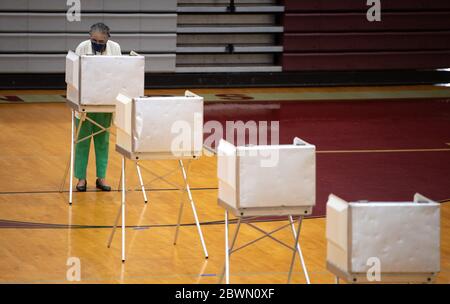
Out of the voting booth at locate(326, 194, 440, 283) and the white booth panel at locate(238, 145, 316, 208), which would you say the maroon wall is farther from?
the voting booth at locate(326, 194, 440, 283)

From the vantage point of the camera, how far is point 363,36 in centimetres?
1625

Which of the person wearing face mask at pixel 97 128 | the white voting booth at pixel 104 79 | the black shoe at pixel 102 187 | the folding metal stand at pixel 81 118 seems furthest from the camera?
the black shoe at pixel 102 187

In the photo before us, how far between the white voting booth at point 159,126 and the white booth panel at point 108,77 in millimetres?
1011

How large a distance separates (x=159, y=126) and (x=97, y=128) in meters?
2.07

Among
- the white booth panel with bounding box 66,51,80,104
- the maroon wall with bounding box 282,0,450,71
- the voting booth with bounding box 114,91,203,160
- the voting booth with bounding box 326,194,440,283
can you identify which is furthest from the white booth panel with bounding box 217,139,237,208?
the maroon wall with bounding box 282,0,450,71

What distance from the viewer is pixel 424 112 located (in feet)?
46.0

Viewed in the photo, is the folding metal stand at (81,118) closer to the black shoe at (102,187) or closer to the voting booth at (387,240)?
the black shoe at (102,187)

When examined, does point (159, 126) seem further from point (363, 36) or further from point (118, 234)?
point (363, 36)

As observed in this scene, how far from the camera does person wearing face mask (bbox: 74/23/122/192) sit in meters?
8.87

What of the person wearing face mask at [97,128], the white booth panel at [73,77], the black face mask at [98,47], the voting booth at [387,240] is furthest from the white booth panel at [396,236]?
the black face mask at [98,47]

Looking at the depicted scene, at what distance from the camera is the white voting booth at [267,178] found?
19.1 feet

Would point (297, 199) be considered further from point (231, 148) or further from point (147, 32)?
point (147, 32)

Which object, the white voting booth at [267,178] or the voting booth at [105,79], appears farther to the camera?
the voting booth at [105,79]

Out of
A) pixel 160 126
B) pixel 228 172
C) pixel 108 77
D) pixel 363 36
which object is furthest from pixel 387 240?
pixel 363 36
